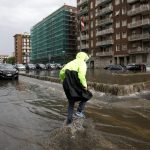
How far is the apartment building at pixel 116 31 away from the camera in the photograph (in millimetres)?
70500

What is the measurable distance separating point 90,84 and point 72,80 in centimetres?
1258

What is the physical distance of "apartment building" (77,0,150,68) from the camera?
2776 inches

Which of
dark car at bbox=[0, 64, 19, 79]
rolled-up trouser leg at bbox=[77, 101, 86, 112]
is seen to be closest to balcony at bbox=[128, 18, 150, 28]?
dark car at bbox=[0, 64, 19, 79]

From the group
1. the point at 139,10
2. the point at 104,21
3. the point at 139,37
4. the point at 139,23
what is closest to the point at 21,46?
the point at 104,21

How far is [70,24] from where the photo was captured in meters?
127

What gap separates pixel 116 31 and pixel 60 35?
4935 centimetres

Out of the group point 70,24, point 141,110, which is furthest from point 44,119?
point 70,24

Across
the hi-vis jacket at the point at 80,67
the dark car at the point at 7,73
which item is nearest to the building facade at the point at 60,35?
the dark car at the point at 7,73

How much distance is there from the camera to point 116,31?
81.1 m

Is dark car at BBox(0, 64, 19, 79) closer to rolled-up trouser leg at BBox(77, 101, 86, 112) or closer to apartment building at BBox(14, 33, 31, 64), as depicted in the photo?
rolled-up trouser leg at BBox(77, 101, 86, 112)

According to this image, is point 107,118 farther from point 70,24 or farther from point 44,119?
point 70,24

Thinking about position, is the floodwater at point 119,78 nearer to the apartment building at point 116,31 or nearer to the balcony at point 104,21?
the apartment building at point 116,31

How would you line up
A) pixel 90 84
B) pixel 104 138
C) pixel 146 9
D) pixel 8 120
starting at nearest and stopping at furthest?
pixel 104 138, pixel 8 120, pixel 90 84, pixel 146 9

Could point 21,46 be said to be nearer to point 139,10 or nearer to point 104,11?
point 104,11
